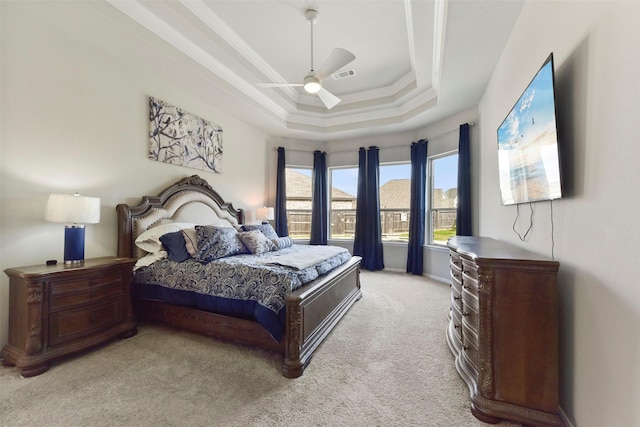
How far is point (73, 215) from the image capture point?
2.13m

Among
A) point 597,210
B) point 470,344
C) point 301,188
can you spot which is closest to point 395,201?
point 301,188

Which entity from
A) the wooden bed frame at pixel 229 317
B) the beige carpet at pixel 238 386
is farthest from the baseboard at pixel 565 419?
the wooden bed frame at pixel 229 317

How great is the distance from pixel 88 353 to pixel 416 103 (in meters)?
5.15

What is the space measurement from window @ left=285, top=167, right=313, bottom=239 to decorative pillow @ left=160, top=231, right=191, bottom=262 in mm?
3208

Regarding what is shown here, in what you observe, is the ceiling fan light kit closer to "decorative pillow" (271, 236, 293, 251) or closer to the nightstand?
"decorative pillow" (271, 236, 293, 251)

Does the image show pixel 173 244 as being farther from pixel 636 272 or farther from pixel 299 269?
pixel 636 272

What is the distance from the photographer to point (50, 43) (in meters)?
2.34

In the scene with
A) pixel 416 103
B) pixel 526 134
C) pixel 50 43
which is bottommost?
pixel 526 134

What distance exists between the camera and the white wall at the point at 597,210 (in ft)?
3.36

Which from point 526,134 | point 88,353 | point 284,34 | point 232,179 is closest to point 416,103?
point 284,34

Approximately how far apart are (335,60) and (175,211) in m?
2.64

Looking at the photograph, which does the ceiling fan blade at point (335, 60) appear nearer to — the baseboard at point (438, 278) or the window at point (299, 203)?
the window at point (299, 203)

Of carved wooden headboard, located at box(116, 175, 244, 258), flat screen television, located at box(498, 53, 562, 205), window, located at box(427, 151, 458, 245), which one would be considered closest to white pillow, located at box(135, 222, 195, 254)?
carved wooden headboard, located at box(116, 175, 244, 258)

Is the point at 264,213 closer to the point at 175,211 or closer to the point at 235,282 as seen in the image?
the point at 175,211
